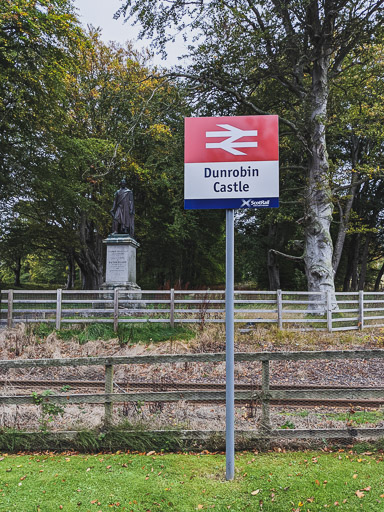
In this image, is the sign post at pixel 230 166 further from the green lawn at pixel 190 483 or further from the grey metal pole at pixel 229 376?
the green lawn at pixel 190 483

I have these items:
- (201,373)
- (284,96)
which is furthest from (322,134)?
(201,373)

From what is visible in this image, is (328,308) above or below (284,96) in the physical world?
below

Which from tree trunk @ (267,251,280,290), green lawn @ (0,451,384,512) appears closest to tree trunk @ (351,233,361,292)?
tree trunk @ (267,251,280,290)

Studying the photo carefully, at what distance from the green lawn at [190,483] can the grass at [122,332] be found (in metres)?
7.27

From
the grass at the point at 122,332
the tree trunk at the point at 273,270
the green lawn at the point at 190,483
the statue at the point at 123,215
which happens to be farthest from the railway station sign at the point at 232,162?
the tree trunk at the point at 273,270

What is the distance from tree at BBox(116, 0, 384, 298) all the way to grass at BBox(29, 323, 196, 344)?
5802 mm

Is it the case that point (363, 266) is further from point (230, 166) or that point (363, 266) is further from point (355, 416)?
point (230, 166)

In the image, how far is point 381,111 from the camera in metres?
16.4

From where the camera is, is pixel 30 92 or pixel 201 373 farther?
pixel 30 92

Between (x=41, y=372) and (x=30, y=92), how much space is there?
467 inches

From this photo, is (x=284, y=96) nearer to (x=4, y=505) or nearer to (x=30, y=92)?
(x=30, y=92)

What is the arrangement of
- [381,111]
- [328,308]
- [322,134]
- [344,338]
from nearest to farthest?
[344,338], [328,308], [322,134], [381,111]

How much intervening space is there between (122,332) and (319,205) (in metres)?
8.43

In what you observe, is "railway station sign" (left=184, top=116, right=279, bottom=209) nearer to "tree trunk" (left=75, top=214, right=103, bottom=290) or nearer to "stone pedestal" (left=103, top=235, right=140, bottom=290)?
"stone pedestal" (left=103, top=235, right=140, bottom=290)
